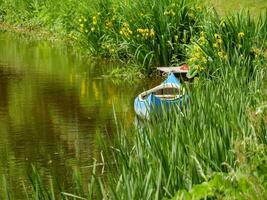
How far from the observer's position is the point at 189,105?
854cm

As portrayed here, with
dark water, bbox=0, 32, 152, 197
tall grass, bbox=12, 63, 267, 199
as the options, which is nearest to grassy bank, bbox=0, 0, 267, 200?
tall grass, bbox=12, 63, 267, 199

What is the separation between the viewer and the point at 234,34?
1608cm

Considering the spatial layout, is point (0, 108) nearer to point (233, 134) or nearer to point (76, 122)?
point (76, 122)

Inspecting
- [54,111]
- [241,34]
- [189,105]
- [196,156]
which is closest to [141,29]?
[241,34]

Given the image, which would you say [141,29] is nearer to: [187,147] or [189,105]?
[189,105]

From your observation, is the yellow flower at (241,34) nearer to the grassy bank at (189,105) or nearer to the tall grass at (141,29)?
the grassy bank at (189,105)

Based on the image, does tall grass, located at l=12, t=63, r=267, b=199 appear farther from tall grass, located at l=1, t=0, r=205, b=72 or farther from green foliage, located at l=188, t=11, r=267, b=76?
tall grass, located at l=1, t=0, r=205, b=72

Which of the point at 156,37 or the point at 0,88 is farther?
the point at 156,37

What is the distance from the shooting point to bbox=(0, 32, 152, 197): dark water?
10812mm

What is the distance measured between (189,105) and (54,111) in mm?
6875

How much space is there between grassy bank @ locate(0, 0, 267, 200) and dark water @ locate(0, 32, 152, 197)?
25.7 inches

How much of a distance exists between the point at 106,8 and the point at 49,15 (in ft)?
30.7

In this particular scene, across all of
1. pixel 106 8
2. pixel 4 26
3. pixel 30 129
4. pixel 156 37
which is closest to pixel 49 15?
pixel 4 26

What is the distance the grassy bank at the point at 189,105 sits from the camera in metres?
5.50
